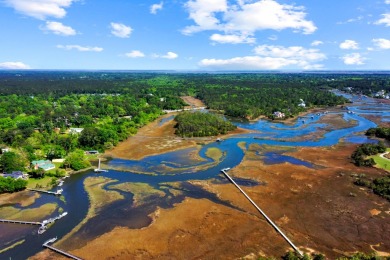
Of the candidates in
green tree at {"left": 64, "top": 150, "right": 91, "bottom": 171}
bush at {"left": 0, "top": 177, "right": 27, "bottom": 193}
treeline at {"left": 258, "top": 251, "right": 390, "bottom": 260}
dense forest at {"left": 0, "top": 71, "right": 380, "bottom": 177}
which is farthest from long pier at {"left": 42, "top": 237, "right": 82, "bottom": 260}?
dense forest at {"left": 0, "top": 71, "right": 380, "bottom": 177}

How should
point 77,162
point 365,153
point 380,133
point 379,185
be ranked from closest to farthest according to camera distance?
point 379,185
point 77,162
point 365,153
point 380,133

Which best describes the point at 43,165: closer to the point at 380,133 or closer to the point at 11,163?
the point at 11,163

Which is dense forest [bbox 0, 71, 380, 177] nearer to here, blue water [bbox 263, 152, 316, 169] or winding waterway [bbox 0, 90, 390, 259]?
winding waterway [bbox 0, 90, 390, 259]

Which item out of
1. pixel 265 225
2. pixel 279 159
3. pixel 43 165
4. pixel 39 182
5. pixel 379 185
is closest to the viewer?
pixel 265 225

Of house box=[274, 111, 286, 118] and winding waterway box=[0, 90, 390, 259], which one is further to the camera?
house box=[274, 111, 286, 118]

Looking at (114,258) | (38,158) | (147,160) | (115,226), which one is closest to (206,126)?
(147,160)

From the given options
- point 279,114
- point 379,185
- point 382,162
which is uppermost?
point 279,114

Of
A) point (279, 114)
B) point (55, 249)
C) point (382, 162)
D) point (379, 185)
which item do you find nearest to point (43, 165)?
point (55, 249)
